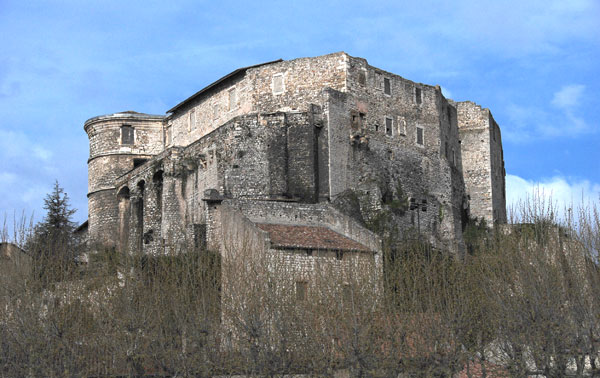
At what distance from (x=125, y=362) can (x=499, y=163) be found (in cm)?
3713

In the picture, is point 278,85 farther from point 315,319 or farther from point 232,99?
point 315,319

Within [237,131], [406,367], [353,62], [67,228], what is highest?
[353,62]

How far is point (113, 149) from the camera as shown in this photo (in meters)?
55.6

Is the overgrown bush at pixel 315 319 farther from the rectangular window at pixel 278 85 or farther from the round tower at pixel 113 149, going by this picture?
the round tower at pixel 113 149

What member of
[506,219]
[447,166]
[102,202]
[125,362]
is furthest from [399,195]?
[125,362]

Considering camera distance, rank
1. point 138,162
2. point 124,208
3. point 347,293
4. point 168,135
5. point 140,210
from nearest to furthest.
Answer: point 347,293 → point 140,210 → point 124,208 → point 138,162 → point 168,135

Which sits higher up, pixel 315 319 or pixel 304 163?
pixel 304 163

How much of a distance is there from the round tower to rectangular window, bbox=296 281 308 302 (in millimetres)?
26683

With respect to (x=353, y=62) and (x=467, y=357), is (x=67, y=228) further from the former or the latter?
(x=467, y=357)

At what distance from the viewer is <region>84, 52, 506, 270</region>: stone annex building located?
42625 millimetres

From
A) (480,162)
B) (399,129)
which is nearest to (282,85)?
(399,129)

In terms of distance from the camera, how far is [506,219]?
56.1 metres

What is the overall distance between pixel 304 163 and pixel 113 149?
54.3 ft

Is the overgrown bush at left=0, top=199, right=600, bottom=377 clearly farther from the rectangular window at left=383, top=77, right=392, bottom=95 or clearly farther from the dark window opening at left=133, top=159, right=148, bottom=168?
the dark window opening at left=133, top=159, right=148, bottom=168
